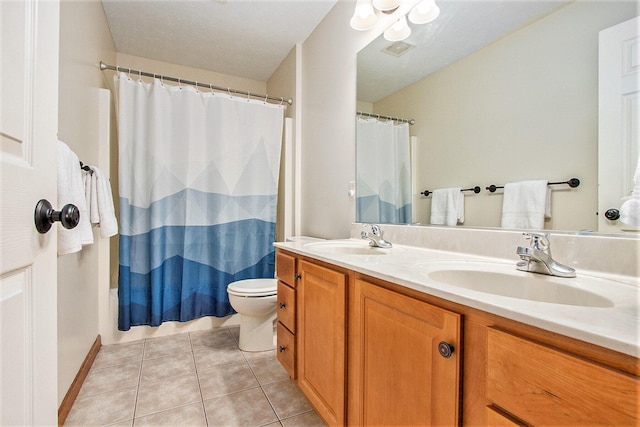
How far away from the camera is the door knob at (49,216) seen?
57 centimetres

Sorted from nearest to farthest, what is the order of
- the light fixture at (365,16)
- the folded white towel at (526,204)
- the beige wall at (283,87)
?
1. the folded white towel at (526,204)
2. the light fixture at (365,16)
3. the beige wall at (283,87)

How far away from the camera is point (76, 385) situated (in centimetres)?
151

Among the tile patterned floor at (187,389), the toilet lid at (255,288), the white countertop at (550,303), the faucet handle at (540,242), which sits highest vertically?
the faucet handle at (540,242)

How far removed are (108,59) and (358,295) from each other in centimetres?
273

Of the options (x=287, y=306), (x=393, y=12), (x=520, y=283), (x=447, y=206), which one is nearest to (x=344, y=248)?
(x=287, y=306)

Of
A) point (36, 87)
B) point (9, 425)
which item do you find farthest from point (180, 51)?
point (9, 425)

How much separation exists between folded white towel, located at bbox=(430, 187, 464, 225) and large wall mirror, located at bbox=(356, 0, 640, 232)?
3cm

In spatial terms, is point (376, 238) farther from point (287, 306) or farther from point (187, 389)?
point (187, 389)

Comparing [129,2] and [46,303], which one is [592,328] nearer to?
[46,303]

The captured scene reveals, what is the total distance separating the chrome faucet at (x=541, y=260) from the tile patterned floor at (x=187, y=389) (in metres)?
1.14

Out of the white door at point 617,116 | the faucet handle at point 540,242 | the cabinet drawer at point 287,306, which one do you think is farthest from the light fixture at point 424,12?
the cabinet drawer at point 287,306

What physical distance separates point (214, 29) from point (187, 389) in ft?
8.29

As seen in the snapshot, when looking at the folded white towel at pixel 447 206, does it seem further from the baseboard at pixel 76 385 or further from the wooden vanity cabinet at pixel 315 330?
the baseboard at pixel 76 385

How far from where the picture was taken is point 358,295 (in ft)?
3.25
